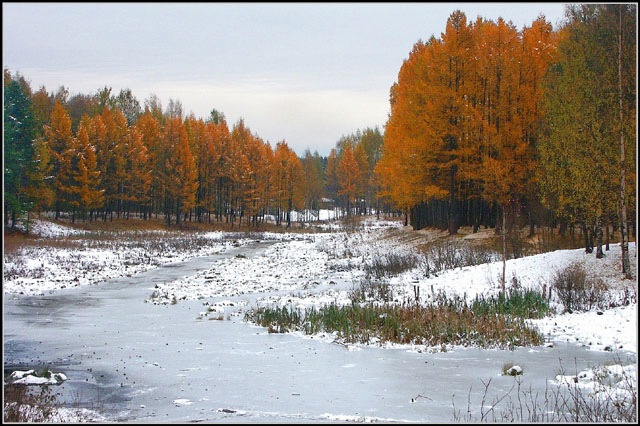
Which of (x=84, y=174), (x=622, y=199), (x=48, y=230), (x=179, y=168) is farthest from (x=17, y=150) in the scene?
(x=622, y=199)

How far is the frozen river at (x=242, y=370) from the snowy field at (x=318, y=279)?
2.79ft

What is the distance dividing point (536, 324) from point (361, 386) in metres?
6.23

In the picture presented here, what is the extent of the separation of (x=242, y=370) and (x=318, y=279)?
1431 cm

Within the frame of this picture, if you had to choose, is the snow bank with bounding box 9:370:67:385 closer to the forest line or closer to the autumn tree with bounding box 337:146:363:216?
the forest line

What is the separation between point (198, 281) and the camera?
→ 23.9 meters

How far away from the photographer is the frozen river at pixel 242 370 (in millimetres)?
7781

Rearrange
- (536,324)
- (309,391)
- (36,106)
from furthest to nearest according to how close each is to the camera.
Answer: (36,106) → (536,324) → (309,391)

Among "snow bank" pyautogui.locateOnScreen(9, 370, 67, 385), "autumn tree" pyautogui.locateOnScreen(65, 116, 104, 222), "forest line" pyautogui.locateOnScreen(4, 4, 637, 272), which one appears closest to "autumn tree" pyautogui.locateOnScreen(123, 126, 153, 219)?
"forest line" pyautogui.locateOnScreen(4, 4, 637, 272)

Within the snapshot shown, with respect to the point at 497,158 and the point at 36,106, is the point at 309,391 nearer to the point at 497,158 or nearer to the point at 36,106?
the point at 497,158

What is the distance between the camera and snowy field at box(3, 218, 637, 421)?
12.9 meters

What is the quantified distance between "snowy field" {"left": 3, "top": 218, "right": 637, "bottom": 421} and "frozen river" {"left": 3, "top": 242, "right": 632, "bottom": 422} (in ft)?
2.79

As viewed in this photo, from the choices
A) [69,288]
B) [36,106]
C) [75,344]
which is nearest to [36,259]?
[69,288]

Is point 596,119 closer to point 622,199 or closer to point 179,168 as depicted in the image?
point 622,199

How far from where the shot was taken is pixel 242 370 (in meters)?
10.0
